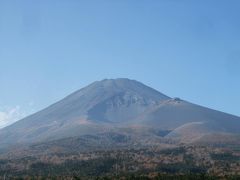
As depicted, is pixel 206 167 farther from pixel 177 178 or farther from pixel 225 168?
pixel 177 178

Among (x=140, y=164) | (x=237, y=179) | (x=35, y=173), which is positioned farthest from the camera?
(x=140, y=164)

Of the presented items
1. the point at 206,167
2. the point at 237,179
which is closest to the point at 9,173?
the point at 206,167

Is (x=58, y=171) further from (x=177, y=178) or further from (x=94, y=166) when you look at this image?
(x=177, y=178)

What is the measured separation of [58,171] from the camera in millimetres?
186375

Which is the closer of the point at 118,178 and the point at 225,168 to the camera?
the point at 118,178

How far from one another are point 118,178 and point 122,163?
48.4m

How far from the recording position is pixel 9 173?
186250 millimetres

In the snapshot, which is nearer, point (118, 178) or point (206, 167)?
point (118, 178)

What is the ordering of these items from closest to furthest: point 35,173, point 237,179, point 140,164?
point 237,179 < point 35,173 < point 140,164

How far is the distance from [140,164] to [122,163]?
6125 mm

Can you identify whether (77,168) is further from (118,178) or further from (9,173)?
(118,178)

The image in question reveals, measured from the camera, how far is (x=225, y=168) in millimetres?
182250

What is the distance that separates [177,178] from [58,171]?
181 feet

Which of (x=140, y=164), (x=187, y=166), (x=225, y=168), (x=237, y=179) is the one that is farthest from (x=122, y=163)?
(x=237, y=179)
